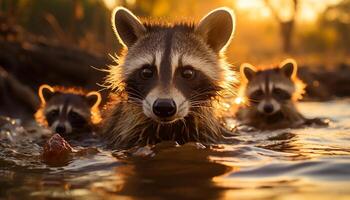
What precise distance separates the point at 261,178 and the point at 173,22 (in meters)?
2.57

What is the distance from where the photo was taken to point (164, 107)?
4.44m

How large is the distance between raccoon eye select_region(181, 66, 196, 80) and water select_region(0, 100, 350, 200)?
54 cm

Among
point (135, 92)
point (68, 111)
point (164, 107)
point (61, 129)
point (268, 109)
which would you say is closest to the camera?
point (164, 107)

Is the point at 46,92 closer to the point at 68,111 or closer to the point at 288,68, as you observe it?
the point at 68,111

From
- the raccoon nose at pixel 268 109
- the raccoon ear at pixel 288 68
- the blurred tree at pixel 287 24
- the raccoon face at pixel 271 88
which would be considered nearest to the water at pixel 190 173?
the raccoon nose at pixel 268 109

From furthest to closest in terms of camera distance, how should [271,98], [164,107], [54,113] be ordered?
[271,98], [54,113], [164,107]

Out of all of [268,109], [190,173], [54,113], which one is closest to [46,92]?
[54,113]

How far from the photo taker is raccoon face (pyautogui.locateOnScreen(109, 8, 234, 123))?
4.64 metres

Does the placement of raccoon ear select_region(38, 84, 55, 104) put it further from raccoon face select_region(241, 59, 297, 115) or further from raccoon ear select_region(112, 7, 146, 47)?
raccoon face select_region(241, 59, 297, 115)

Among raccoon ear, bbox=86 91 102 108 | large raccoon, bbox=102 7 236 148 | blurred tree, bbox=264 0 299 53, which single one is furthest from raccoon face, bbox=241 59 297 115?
blurred tree, bbox=264 0 299 53

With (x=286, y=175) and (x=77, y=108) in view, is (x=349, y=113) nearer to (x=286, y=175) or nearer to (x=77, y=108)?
(x=77, y=108)

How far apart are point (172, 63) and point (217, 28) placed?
787mm

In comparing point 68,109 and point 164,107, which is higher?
point 68,109

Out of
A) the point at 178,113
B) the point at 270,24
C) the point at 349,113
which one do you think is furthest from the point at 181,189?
the point at 270,24
